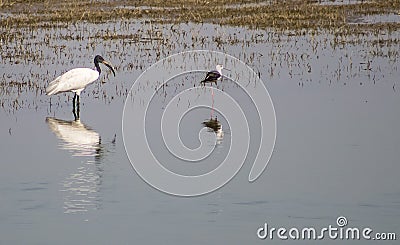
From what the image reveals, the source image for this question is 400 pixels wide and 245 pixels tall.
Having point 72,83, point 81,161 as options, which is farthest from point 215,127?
point 72,83

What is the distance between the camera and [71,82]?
15.1 meters

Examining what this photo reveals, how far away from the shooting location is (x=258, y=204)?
9.55m

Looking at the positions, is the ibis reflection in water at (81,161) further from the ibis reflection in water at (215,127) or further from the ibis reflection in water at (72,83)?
the ibis reflection in water at (215,127)

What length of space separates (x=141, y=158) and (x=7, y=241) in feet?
10.1

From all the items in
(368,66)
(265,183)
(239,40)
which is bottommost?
(265,183)

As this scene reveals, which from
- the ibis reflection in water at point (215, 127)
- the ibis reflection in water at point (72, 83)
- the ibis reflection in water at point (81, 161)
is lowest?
the ibis reflection in water at point (81, 161)

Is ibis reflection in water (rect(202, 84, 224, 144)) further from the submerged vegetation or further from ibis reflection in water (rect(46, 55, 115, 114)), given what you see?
the submerged vegetation

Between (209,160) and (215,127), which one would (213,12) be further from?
(209,160)

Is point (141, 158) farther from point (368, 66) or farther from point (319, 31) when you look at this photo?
point (319, 31)

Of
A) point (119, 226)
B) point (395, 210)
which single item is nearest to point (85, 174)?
point (119, 226)

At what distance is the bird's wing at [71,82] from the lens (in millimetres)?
15016

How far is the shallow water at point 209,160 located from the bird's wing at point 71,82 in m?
0.29

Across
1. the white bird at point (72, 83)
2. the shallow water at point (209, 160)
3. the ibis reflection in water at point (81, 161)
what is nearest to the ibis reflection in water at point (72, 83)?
the white bird at point (72, 83)

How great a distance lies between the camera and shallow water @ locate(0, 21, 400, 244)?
902 centimetres
